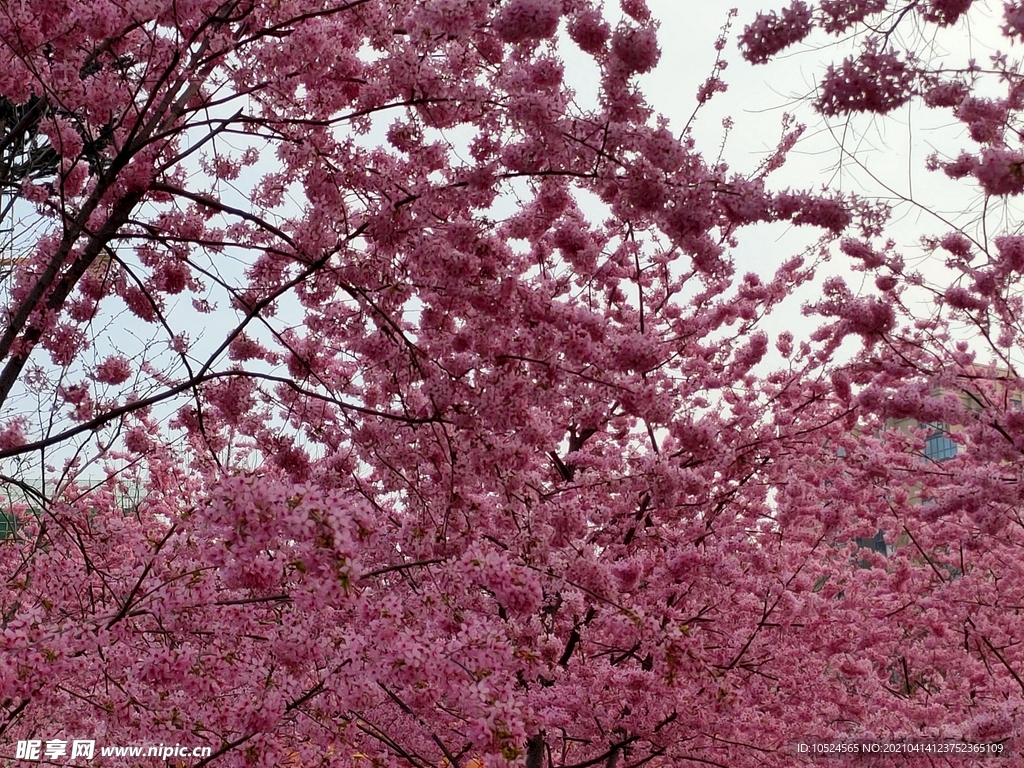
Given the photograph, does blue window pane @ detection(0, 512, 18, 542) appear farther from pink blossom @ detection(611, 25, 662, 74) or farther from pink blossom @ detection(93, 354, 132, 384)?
pink blossom @ detection(611, 25, 662, 74)

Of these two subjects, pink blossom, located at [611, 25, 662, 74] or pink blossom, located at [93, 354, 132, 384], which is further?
pink blossom, located at [93, 354, 132, 384]

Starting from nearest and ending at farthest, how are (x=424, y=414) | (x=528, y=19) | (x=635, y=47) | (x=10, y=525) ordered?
1. (x=528, y=19)
2. (x=635, y=47)
3. (x=424, y=414)
4. (x=10, y=525)

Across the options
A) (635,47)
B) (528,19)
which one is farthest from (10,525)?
(635,47)

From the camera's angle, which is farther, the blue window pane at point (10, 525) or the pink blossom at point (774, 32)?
the blue window pane at point (10, 525)

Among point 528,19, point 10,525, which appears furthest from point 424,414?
point 10,525

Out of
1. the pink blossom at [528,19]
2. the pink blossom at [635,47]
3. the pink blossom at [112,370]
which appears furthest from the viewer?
the pink blossom at [112,370]

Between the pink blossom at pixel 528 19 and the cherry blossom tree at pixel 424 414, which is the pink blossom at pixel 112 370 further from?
the pink blossom at pixel 528 19

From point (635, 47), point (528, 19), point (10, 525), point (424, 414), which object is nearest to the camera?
point (528, 19)

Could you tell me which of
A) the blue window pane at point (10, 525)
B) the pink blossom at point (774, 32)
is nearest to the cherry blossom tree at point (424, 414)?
the pink blossom at point (774, 32)

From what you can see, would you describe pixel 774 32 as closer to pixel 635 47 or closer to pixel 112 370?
pixel 635 47

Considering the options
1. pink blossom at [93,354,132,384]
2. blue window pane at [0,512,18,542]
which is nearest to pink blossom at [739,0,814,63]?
pink blossom at [93,354,132,384]

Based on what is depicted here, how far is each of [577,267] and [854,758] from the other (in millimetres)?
6134

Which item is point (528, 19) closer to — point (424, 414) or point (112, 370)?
point (424, 414)

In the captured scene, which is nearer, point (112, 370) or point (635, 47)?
point (635, 47)
